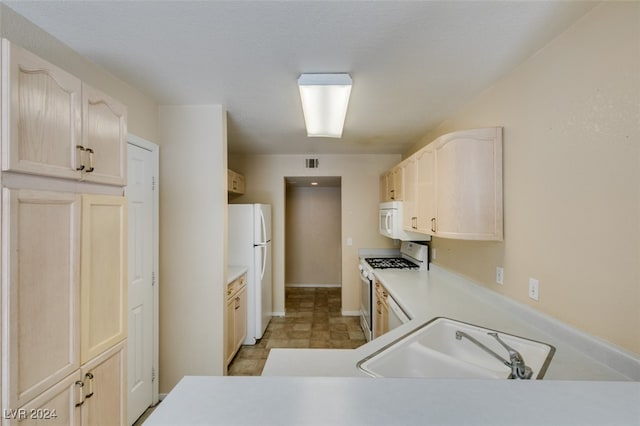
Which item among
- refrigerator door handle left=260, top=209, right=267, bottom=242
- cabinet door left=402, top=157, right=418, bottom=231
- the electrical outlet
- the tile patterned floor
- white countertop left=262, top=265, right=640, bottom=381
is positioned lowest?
the tile patterned floor

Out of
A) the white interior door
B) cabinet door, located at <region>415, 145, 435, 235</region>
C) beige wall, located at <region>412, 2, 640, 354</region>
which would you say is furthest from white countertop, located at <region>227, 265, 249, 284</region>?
beige wall, located at <region>412, 2, 640, 354</region>

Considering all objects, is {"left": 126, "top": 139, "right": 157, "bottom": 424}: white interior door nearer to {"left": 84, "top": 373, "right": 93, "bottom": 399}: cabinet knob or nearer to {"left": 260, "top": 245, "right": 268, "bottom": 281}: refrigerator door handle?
{"left": 84, "top": 373, "right": 93, "bottom": 399}: cabinet knob

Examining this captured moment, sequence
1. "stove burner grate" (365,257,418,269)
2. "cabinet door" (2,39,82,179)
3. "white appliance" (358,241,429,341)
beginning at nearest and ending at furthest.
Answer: "cabinet door" (2,39,82,179), "white appliance" (358,241,429,341), "stove burner grate" (365,257,418,269)

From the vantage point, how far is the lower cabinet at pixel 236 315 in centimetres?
282

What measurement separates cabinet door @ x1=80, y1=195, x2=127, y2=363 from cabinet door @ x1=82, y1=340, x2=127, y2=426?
0.06 m

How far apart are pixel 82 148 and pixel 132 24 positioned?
67cm

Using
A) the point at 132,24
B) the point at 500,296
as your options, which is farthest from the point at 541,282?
the point at 132,24

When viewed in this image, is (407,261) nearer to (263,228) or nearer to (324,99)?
(263,228)

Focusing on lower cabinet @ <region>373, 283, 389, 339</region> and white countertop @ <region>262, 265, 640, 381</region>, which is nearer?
white countertop @ <region>262, 265, 640, 381</region>

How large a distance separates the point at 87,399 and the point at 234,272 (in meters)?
1.89

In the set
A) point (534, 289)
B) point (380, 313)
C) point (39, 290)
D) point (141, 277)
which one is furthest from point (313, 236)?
point (39, 290)

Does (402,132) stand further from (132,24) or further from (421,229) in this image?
(132,24)

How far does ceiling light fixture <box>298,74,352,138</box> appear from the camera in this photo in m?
1.79

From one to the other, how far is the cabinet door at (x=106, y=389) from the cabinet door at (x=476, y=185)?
2.14 metres
